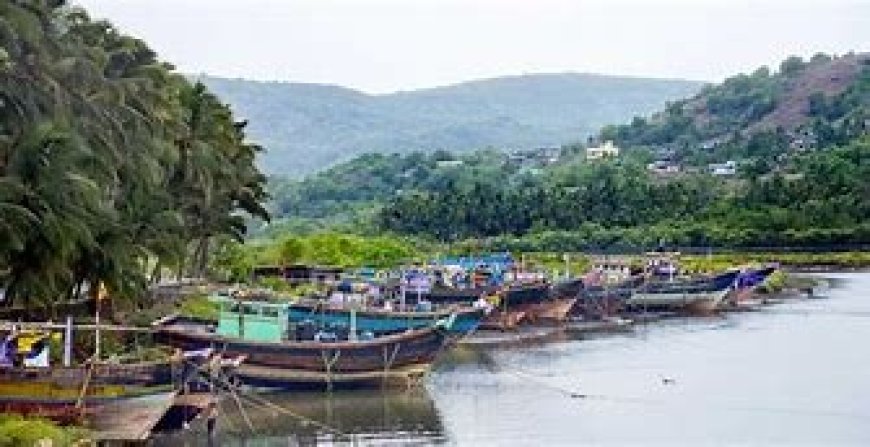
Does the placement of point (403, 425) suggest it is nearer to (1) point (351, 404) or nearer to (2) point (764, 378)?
(1) point (351, 404)

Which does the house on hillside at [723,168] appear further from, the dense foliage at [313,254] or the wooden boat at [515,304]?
the wooden boat at [515,304]

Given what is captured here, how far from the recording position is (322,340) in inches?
1826

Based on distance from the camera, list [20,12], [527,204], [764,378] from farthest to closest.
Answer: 1. [527,204]
2. [764,378]
3. [20,12]

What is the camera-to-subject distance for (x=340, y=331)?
48594 millimetres

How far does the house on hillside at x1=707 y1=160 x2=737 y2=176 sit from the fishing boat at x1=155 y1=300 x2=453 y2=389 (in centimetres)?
13156

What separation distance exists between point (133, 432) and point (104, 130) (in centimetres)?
1113

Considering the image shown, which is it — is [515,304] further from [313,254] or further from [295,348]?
[295,348]

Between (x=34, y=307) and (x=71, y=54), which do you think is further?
(x=71, y=54)

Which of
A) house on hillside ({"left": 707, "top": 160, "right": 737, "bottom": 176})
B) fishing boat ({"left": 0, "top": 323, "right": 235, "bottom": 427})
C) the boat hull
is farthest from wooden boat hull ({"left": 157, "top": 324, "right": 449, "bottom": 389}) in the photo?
house on hillside ({"left": 707, "top": 160, "right": 737, "bottom": 176})

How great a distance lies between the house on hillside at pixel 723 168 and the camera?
177 meters

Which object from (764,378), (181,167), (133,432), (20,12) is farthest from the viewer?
(181,167)

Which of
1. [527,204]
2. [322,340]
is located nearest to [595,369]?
[322,340]

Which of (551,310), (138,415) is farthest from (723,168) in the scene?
(138,415)

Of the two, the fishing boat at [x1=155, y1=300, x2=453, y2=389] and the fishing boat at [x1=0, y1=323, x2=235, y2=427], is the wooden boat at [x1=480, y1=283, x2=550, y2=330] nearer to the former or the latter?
the fishing boat at [x1=155, y1=300, x2=453, y2=389]
